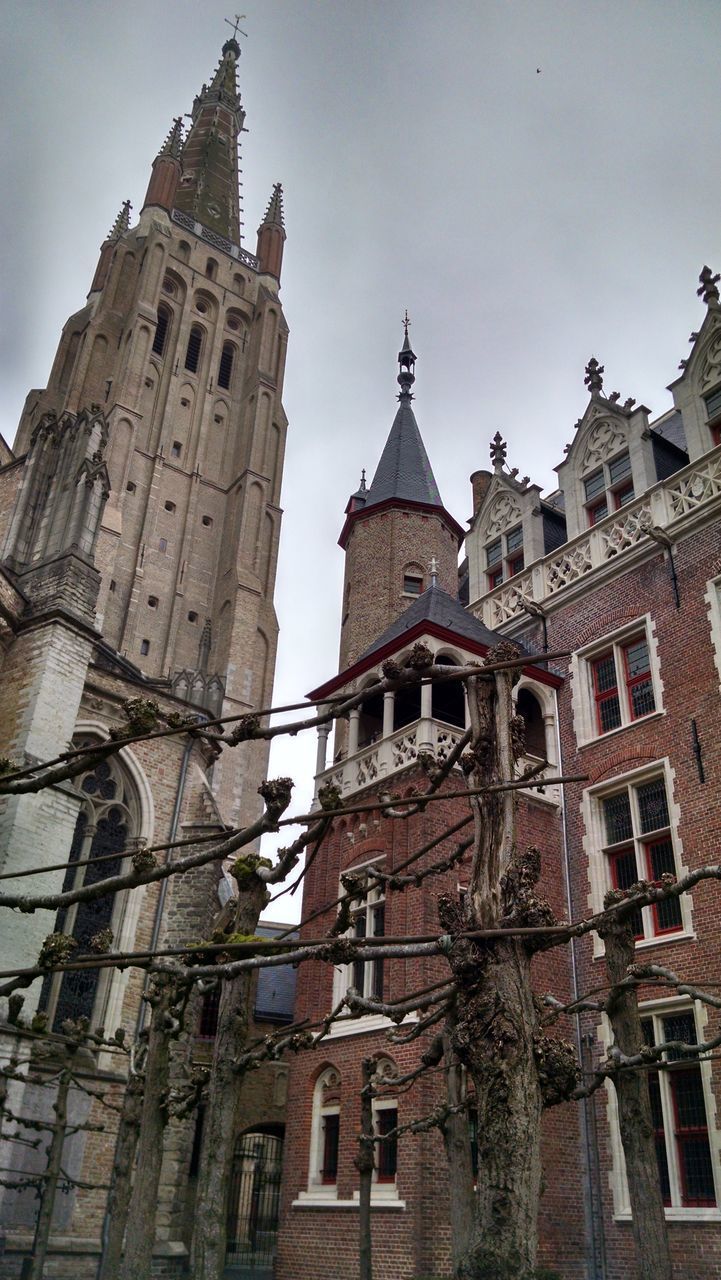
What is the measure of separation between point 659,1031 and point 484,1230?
30.4ft

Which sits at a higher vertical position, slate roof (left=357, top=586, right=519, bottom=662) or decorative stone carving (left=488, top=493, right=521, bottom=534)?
decorative stone carving (left=488, top=493, right=521, bottom=534)

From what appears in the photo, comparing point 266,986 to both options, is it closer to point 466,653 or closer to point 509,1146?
point 466,653

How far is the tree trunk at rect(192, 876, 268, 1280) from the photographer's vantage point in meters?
9.02

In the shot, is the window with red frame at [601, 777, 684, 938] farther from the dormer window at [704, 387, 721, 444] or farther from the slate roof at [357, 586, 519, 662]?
the dormer window at [704, 387, 721, 444]

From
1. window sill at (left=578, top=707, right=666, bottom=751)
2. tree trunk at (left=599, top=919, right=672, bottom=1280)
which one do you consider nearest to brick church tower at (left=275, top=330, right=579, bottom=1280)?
window sill at (left=578, top=707, right=666, bottom=751)

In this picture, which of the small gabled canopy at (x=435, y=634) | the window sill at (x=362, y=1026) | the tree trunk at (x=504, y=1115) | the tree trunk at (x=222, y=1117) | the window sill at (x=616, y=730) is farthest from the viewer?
the small gabled canopy at (x=435, y=634)

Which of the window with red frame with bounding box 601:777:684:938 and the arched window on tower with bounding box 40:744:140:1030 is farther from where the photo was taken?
the arched window on tower with bounding box 40:744:140:1030

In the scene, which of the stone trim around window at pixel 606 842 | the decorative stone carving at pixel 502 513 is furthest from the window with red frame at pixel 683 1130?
the decorative stone carving at pixel 502 513

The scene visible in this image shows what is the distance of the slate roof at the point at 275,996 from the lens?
85.7 feet

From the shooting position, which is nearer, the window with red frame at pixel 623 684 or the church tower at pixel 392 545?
the window with red frame at pixel 623 684

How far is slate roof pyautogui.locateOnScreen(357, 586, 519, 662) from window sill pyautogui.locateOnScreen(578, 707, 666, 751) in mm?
2759

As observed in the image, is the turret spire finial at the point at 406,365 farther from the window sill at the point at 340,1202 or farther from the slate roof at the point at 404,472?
the window sill at the point at 340,1202

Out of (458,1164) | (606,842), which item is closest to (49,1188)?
(458,1164)

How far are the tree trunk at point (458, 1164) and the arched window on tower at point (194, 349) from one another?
47.9 metres
